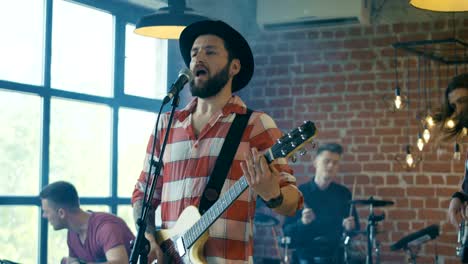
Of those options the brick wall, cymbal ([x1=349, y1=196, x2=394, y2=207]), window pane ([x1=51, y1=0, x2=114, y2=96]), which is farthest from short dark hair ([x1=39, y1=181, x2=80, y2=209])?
the brick wall

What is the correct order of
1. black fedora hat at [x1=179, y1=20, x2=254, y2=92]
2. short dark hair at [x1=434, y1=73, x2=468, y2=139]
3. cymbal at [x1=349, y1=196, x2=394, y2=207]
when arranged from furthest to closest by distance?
cymbal at [x1=349, y1=196, x2=394, y2=207], short dark hair at [x1=434, y1=73, x2=468, y2=139], black fedora hat at [x1=179, y1=20, x2=254, y2=92]

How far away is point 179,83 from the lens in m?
3.03

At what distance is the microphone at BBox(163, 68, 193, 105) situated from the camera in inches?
117

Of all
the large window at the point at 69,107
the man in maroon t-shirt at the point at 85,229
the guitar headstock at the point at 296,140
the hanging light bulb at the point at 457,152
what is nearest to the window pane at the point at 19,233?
the large window at the point at 69,107

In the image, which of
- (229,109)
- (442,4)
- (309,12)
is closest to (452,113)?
(442,4)

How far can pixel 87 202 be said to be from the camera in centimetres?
677

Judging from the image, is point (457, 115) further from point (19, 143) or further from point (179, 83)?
point (19, 143)

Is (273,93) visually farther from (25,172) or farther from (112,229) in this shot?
(112,229)

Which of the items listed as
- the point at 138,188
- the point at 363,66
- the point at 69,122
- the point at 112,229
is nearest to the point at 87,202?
the point at 69,122

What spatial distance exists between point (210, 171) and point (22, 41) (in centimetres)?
346

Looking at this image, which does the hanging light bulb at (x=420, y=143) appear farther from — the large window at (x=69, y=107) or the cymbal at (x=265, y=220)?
the large window at (x=69, y=107)

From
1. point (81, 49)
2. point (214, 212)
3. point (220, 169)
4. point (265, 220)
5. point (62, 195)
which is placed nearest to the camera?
point (214, 212)

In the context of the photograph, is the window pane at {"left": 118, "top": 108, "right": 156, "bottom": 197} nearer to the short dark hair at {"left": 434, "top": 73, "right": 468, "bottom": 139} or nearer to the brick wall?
the brick wall

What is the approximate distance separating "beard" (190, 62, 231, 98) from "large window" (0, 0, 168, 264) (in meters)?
3.06
